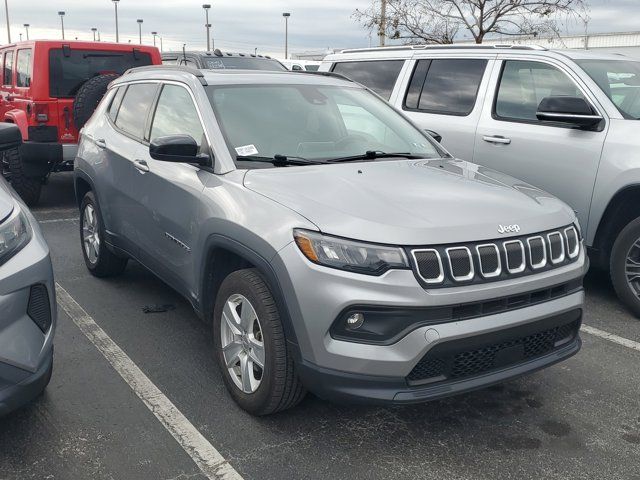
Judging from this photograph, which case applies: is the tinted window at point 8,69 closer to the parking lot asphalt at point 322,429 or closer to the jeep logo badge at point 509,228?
the parking lot asphalt at point 322,429

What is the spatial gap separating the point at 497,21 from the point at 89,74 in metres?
12.1

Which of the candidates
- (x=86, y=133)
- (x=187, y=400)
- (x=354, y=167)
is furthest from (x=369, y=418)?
(x=86, y=133)

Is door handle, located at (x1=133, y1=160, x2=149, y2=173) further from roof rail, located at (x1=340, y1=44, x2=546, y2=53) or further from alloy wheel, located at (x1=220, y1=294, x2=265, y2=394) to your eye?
roof rail, located at (x1=340, y1=44, x2=546, y2=53)

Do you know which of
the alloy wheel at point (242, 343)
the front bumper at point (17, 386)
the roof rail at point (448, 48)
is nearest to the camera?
the front bumper at point (17, 386)

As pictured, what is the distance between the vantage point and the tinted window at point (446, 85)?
609 centimetres

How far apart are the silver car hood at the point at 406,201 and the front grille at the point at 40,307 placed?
42.5 inches

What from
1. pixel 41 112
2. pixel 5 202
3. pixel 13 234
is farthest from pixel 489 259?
pixel 41 112

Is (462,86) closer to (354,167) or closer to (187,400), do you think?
(354,167)

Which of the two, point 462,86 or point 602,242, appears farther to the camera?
point 462,86

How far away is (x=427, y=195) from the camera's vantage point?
3211 millimetres

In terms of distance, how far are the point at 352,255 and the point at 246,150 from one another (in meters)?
1.17

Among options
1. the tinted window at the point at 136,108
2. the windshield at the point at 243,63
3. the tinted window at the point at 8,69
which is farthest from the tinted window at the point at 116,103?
the windshield at the point at 243,63

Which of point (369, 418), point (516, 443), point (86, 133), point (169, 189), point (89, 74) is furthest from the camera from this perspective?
point (89, 74)

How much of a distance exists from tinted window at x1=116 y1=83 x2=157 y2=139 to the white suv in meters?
2.75
